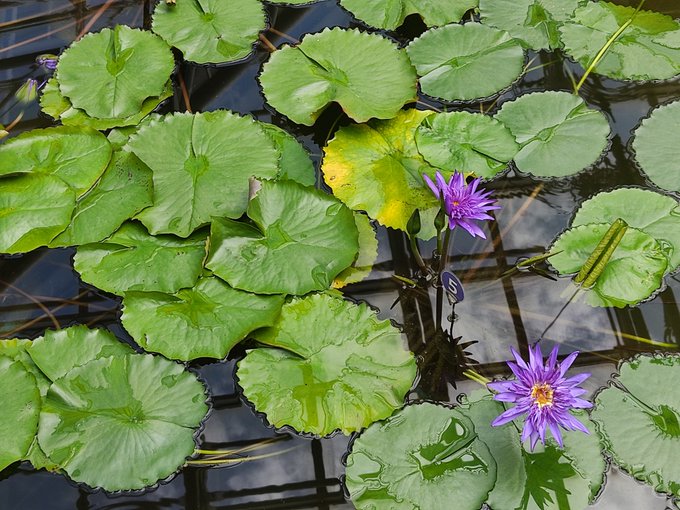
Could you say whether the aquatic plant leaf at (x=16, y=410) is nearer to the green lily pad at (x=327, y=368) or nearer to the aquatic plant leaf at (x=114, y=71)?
the green lily pad at (x=327, y=368)

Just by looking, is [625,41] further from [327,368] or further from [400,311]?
[327,368]

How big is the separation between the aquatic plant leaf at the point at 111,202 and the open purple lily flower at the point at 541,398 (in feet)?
4.77

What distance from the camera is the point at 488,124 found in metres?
2.74

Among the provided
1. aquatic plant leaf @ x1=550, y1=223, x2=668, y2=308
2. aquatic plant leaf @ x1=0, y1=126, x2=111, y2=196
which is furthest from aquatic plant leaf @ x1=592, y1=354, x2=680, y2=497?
aquatic plant leaf @ x1=0, y1=126, x2=111, y2=196

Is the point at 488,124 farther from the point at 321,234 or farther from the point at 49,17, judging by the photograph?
the point at 49,17

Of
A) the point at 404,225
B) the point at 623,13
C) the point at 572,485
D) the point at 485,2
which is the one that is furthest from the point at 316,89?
the point at 572,485

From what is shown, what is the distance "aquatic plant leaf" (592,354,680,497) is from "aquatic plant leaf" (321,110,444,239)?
2.80 ft

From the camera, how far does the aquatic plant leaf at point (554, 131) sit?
8.79ft

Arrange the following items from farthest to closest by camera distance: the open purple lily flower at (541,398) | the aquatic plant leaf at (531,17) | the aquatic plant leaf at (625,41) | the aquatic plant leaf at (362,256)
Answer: the aquatic plant leaf at (531,17) < the aquatic plant leaf at (625,41) < the aquatic plant leaf at (362,256) < the open purple lily flower at (541,398)

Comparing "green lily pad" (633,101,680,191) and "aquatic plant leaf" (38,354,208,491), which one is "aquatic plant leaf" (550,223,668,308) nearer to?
"green lily pad" (633,101,680,191)

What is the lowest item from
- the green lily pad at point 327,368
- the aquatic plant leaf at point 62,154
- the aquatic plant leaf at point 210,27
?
the green lily pad at point 327,368

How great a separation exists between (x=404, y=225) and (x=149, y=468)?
122cm

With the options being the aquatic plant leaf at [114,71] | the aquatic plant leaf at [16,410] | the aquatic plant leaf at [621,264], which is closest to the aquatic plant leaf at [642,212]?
the aquatic plant leaf at [621,264]

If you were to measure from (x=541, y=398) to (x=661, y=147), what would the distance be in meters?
1.43
